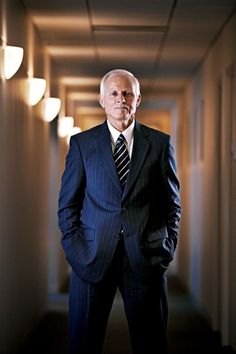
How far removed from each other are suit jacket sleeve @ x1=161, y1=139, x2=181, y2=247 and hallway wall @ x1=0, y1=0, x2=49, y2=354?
1.24m

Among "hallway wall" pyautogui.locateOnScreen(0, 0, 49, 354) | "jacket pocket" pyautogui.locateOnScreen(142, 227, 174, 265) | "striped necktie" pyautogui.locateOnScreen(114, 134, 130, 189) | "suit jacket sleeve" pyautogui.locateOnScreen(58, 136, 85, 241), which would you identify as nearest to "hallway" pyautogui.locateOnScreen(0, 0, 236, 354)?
"hallway wall" pyautogui.locateOnScreen(0, 0, 49, 354)

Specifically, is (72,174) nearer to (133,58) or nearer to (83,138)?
(83,138)

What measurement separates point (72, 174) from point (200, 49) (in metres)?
3.79

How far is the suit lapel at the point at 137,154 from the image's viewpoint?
2941mm

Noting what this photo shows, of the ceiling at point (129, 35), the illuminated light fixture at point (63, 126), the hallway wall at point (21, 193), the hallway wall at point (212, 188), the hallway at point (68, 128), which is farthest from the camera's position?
the illuminated light fixture at point (63, 126)

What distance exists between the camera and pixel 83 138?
10.1ft

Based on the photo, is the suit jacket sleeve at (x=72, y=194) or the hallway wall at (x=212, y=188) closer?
the suit jacket sleeve at (x=72, y=194)

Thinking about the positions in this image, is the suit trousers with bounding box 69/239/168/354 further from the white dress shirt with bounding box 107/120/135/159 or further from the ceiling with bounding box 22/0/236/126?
the ceiling with bounding box 22/0/236/126

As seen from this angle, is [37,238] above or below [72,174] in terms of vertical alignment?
below

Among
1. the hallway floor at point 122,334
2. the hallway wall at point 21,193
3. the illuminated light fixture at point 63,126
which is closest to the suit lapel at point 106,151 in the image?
the hallway wall at point 21,193

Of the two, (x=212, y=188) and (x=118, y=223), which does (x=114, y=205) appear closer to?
(x=118, y=223)

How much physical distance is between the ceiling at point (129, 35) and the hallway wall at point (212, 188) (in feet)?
0.65

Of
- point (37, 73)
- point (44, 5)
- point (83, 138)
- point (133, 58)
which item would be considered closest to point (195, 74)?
point (133, 58)

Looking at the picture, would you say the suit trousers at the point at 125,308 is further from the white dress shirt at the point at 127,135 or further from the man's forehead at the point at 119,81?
the man's forehead at the point at 119,81
